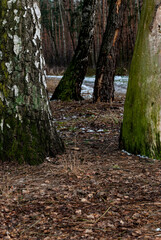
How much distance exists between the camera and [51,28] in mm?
30641

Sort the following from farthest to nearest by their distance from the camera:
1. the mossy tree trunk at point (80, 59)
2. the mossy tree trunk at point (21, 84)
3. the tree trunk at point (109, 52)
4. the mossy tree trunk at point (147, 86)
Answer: the mossy tree trunk at point (80, 59) → the tree trunk at point (109, 52) → the mossy tree trunk at point (147, 86) → the mossy tree trunk at point (21, 84)

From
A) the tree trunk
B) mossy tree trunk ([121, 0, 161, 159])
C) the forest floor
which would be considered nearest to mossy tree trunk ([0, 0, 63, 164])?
the forest floor

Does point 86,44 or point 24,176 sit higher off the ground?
point 86,44

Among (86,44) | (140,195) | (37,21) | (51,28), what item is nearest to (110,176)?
(140,195)

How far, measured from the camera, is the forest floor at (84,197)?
84.4 inches

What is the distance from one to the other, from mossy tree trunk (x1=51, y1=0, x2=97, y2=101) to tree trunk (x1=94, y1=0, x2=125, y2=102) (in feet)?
3.17

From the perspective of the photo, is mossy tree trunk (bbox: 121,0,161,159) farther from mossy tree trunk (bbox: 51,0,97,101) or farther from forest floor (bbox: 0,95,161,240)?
mossy tree trunk (bbox: 51,0,97,101)

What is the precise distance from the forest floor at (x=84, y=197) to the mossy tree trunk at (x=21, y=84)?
23 centimetres

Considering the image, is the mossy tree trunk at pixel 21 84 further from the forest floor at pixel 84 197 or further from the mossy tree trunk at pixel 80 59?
the mossy tree trunk at pixel 80 59

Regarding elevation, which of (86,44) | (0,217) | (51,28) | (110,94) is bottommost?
(0,217)

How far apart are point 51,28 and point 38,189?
2964 cm

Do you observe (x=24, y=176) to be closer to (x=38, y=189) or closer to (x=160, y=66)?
(x=38, y=189)

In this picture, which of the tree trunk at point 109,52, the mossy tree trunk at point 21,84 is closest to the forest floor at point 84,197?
the mossy tree trunk at point 21,84

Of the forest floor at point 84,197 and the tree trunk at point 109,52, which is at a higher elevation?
the tree trunk at point 109,52
